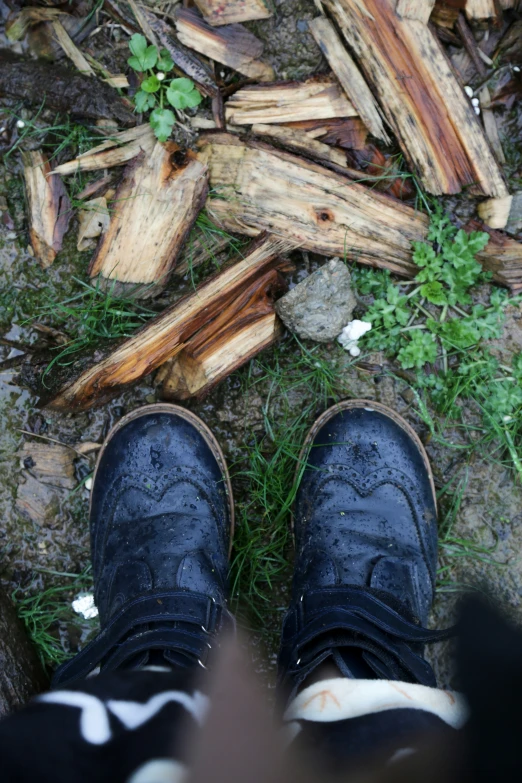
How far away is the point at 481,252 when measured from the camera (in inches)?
85.0

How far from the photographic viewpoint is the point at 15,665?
6.93 ft

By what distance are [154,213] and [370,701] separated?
174 centimetres

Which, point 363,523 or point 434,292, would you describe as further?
point 363,523

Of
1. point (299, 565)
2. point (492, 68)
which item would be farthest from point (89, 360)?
point (492, 68)

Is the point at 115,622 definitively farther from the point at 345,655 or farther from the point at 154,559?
the point at 345,655

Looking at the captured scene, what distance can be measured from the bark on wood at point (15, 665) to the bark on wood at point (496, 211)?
2.42m

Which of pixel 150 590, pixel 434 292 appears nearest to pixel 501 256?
pixel 434 292

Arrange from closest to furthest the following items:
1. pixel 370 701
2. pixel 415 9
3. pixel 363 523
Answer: pixel 370 701
pixel 415 9
pixel 363 523

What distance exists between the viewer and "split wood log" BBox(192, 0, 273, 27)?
203 centimetres

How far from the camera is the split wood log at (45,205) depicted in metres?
2.16

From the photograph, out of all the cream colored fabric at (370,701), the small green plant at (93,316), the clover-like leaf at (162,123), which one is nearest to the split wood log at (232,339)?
the small green plant at (93,316)

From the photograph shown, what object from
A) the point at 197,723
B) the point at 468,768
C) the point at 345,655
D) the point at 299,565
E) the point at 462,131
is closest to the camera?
the point at 468,768

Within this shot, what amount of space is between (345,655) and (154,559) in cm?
82

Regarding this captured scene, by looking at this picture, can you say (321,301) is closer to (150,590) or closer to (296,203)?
(296,203)
